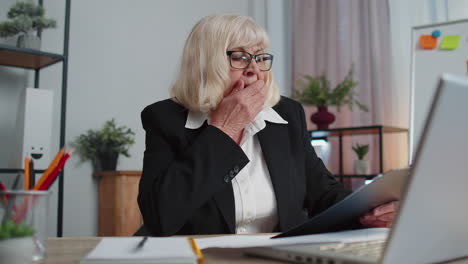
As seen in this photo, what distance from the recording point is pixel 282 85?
374 cm

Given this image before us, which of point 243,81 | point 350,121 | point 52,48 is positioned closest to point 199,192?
point 243,81

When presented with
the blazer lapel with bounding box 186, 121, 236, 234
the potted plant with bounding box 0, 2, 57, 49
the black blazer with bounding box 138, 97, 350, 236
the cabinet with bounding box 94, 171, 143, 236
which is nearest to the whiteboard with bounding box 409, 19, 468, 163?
the black blazer with bounding box 138, 97, 350, 236

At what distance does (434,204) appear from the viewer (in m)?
0.48

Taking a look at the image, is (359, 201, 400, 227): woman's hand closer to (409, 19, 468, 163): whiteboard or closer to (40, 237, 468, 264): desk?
(40, 237, 468, 264): desk

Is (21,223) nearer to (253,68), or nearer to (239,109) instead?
(239,109)

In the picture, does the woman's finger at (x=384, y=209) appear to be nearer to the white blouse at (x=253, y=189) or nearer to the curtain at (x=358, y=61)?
the white blouse at (x=253, y=189)

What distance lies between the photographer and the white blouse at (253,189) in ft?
3.97

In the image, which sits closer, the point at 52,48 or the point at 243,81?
the point at 243,81

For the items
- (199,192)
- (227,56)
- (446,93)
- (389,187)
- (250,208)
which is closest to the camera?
(446,93)

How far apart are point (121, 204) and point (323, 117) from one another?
4.67 ft

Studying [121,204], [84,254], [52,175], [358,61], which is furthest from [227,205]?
[358,61]

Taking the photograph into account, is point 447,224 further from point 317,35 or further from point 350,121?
point 317,35

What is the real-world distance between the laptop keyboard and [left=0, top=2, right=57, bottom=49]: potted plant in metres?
2.20

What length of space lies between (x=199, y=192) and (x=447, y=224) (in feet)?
2.05
